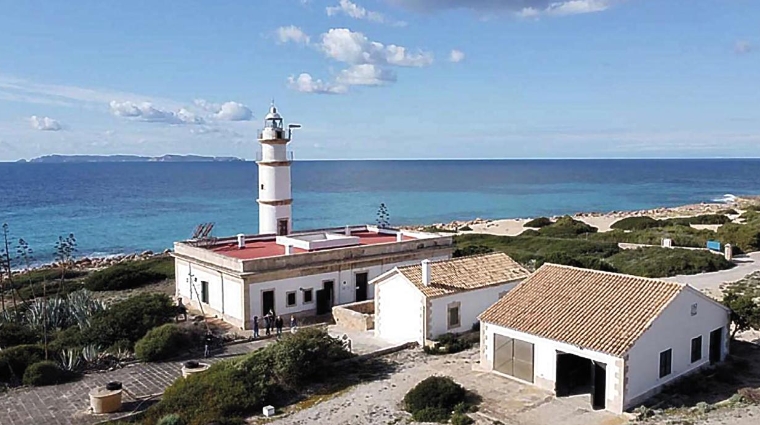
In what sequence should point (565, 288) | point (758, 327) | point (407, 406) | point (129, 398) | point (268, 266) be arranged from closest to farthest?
point (407, 406) → point (129, 398) → point (565, 288) → point (758, 327) → point (268, 266)

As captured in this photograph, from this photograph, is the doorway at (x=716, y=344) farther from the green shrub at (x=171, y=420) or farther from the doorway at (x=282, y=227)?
the doorway at (x=282, y=227)

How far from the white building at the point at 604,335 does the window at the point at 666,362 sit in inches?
0.9

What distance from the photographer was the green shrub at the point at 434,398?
14.0m

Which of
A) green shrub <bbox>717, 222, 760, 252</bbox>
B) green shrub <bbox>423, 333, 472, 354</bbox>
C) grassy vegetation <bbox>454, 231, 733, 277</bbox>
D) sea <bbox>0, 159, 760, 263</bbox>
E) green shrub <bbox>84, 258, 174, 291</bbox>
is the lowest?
sea <bbox>0, 159, 760, 263</bbox>

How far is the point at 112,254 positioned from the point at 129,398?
137ft

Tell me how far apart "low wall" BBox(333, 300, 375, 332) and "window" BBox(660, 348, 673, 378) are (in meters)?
9.16

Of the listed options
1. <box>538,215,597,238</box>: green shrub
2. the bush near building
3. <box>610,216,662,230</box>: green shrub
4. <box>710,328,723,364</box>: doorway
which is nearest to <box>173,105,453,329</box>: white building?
the bush near building

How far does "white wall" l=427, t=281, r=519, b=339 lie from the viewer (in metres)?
19.3

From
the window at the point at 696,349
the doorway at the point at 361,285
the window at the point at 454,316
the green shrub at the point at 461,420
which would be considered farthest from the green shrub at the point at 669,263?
the green shrub at the point at 461,420

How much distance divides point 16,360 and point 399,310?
34.0 feet

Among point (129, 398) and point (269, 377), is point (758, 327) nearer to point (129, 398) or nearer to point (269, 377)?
point (269, 377)

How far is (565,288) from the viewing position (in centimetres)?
1695

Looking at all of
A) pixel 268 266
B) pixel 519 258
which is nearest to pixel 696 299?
pixel 268 266

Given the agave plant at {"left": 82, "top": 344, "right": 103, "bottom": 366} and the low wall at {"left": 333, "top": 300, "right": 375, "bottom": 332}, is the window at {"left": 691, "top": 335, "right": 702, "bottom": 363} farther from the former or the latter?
the agave plant at {"left": 82, "top": 344, "right": 103, "bottom": 366}
